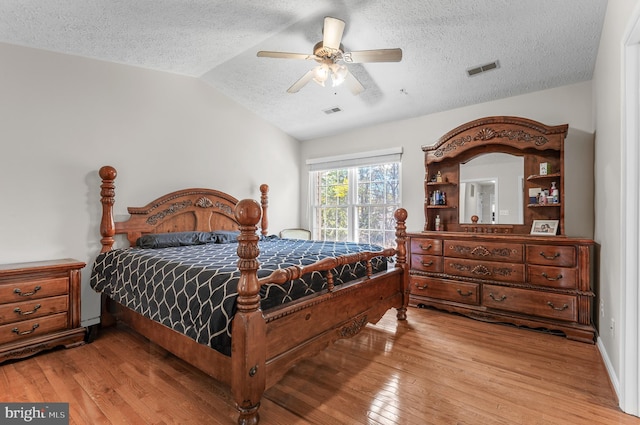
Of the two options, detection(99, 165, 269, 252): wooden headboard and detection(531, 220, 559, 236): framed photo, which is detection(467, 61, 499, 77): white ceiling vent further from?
detection(99, 165, 269, 252): wooden headboard

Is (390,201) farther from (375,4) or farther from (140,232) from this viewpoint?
(140,232)

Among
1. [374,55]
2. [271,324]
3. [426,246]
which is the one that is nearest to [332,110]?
[374,55]

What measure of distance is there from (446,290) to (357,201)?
2.06 meters

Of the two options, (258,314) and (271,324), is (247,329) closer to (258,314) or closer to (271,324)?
(258,314)

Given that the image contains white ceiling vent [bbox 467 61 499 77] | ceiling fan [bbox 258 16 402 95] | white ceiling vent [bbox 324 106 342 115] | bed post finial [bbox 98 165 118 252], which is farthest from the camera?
white ceiling vent [bbox 324 106 342 115]

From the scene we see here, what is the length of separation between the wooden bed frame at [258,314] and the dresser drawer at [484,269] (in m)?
0.62

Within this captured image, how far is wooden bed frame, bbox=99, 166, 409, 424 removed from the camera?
168 cm

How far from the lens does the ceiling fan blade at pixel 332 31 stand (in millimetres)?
2272

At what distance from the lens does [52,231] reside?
9.96 ft

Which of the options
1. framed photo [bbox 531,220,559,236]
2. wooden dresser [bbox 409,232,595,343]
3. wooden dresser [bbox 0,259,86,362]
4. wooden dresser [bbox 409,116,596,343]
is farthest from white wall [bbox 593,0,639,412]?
wooden dresser [bbox 0,259,86,362]

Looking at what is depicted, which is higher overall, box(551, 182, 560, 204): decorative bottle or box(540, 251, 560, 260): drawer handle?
box(551, 182, 560, 204): decorative bottle

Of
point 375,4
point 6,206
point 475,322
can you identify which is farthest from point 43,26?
point 475,322

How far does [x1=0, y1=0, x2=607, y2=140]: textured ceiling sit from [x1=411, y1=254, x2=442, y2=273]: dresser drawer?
1956 millimetres

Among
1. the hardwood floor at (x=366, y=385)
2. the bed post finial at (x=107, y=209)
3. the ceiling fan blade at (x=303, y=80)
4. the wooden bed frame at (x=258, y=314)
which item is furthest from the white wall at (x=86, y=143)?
the ceiling fan blade at (x=303, y=80)
